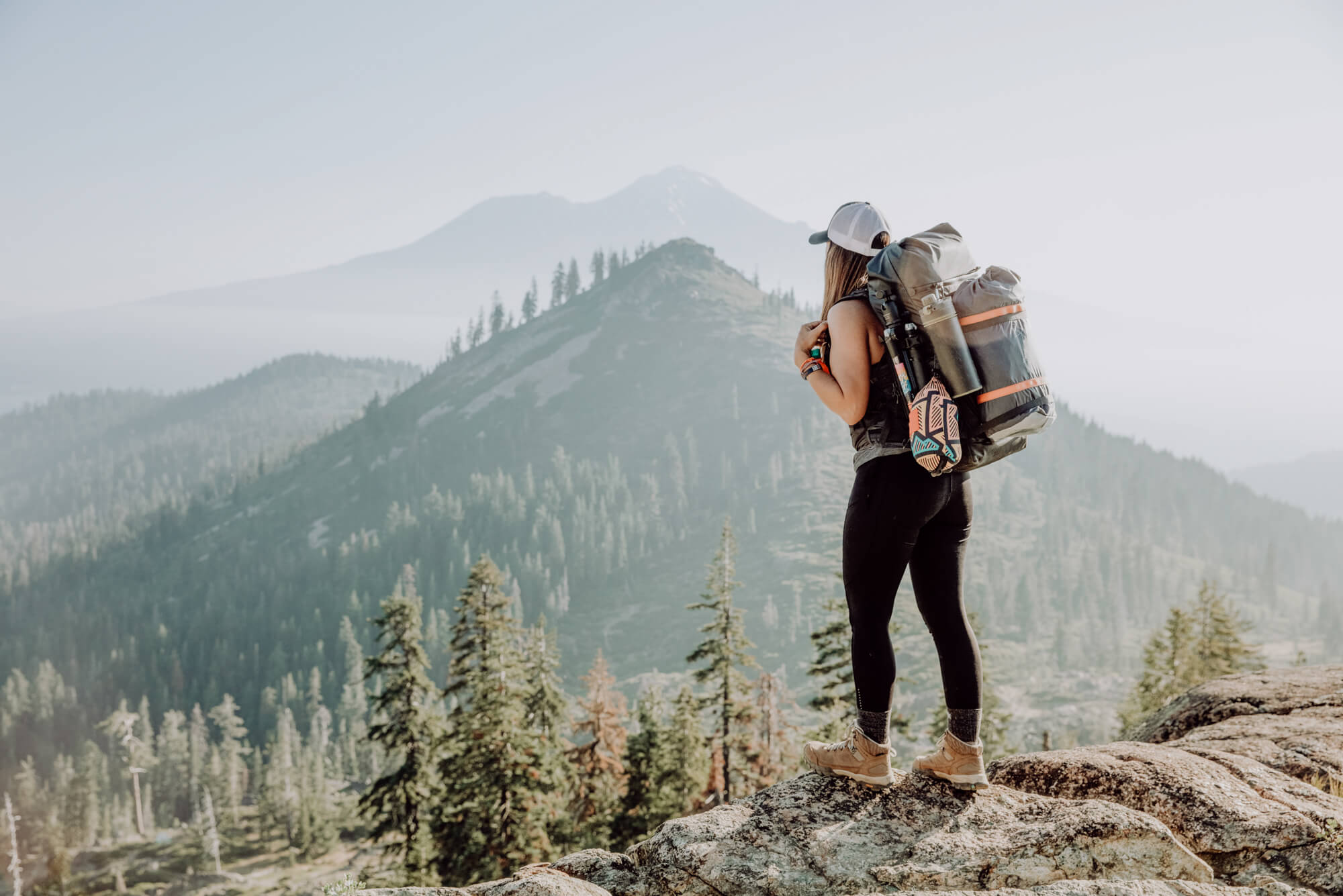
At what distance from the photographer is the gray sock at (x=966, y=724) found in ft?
14.5

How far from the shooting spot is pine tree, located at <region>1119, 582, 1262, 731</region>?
27438 millimetres

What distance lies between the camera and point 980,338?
3.75 meters

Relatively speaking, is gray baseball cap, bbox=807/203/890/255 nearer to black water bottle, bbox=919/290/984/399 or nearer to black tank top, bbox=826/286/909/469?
black tank top, bbox=826/286/909/469

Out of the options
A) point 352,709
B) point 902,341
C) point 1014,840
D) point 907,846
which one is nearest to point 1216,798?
point 1014,840

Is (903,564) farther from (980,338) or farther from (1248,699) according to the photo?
(1248,699)

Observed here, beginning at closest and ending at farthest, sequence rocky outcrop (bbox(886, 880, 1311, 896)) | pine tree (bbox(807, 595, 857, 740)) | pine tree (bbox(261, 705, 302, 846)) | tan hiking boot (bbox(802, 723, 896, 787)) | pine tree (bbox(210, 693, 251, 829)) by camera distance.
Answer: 1. rocky outcrop (bbox(886, 880, 1311, 896))
2. tan hiking boot (bbox(802, 723, 896, 787))
3. pine tree (bbox(807, 595, 857, 740))
4. pine tree (bbox(261, 705, 302, 846))
5. pine tree (bbox(210, 693, 251, 829))

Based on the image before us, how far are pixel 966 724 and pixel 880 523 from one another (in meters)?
1.46

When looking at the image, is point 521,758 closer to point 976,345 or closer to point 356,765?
point 976,345

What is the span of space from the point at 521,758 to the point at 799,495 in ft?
585

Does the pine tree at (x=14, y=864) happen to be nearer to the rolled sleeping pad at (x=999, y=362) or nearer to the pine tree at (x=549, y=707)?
the pine tree at (x=549, y=707)

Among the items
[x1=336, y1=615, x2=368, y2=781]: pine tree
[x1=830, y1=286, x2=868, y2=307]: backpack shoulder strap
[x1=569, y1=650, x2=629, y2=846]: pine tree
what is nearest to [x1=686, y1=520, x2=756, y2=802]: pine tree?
[x1=569, y1=650, x2=629, y2=846]: pine tree

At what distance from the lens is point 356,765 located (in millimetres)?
105250

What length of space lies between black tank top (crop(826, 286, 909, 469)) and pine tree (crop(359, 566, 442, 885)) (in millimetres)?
18441

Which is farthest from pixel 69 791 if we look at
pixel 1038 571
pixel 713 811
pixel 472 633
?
pixel 1038 571
